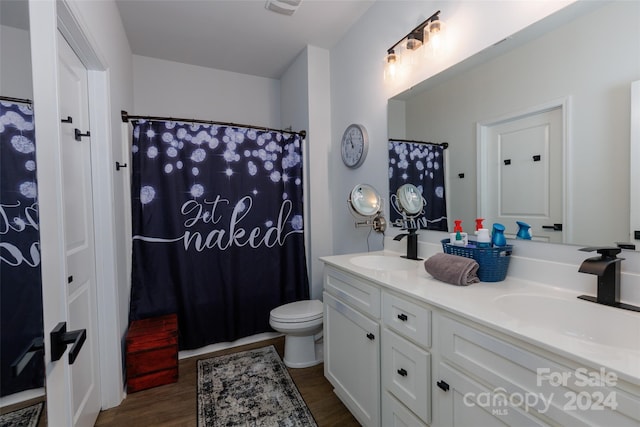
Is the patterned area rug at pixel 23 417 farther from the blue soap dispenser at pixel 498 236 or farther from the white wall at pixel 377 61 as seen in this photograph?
the white wall at pixel 377 61

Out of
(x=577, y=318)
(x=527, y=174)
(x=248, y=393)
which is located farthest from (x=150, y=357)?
(x=527, y=174)

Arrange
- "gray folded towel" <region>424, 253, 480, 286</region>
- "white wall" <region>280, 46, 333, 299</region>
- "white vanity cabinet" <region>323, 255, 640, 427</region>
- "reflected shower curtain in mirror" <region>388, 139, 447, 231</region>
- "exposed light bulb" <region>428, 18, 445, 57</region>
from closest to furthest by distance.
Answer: "white vanity cabinet" <region>323, 255, 640, 427</region>, "gray folded towel" <region>424, 253, 480, 286</region>, "exposed light bulb" <region>428, 18, 445, 57</region>, "reflected shower curtain in mirror" <region>388, 139, 447, 231</region>, "white wall" <region>280, 46, 333, 299</region>

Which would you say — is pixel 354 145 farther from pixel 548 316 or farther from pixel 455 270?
pixel 548 316

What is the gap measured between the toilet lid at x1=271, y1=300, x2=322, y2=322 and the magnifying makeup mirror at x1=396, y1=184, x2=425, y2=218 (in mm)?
972

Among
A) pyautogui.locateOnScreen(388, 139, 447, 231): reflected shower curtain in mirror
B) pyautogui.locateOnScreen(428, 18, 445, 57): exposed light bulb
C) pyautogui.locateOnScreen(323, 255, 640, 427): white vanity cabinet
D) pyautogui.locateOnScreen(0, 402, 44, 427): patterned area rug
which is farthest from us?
pyautogui.locateOnScreen(388, 139, 447, 231): reflected shower curtain in mirror

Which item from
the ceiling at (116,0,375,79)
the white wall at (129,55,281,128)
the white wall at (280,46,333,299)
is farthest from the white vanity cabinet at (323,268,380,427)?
the white wall at (129,55,281,128)

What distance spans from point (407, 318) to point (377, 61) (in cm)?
174

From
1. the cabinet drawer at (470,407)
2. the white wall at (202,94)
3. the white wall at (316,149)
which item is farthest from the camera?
the white wall at (202,94)

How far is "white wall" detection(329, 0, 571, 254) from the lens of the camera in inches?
51.1

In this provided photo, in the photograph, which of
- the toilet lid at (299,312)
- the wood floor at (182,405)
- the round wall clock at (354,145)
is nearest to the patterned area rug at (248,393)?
the wood floor at (182,405)

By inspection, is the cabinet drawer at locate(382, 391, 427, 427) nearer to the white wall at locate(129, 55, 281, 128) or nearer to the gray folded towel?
the gray folded towel

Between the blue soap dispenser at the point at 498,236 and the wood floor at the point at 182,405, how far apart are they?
1.21 meters

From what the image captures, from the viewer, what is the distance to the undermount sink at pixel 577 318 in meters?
0.85

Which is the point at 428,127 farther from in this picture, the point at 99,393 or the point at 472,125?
the point at 99,393
